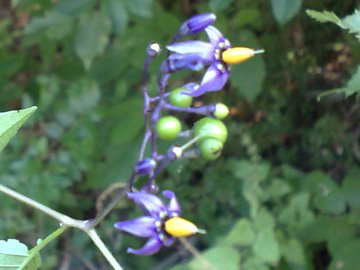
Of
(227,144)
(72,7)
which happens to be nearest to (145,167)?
(72,7)

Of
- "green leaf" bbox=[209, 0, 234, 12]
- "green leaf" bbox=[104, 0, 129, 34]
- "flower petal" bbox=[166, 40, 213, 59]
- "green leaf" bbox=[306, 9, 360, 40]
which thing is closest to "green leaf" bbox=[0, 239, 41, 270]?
"flower petal" bbox=[166, 40, 213, 59]

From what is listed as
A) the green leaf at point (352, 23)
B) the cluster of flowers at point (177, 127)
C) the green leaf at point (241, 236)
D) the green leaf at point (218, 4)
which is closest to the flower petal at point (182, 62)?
the cluster of flowers at point (177, 127)

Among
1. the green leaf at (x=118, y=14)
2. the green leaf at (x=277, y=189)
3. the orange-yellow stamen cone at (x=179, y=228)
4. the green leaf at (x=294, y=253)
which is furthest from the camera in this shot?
the green leaf at (x=277, y=189)

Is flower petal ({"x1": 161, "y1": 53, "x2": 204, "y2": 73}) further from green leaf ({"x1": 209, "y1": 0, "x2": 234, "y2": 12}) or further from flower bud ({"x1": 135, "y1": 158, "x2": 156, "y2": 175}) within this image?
green leaf ({"x1": 209, "y1": 0, "x2": 234, "y2": 12})

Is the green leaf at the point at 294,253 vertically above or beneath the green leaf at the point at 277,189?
beneath

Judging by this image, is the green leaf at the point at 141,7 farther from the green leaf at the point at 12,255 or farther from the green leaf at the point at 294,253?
the green leaf at the point at 12,255

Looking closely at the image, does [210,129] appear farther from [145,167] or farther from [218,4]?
[218,4]
